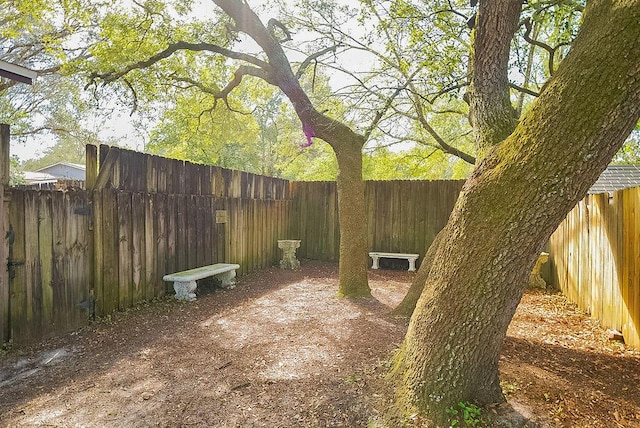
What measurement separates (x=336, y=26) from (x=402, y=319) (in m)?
4.09

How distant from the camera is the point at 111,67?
6281 millimetres

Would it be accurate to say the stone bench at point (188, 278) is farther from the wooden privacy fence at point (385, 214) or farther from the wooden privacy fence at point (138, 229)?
the wooden privacy fence at point (385, 214)

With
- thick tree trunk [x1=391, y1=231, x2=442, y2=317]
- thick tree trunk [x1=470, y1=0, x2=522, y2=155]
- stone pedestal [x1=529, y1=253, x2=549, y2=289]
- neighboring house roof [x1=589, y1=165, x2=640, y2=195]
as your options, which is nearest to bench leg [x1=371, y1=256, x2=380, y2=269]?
stone pedestal [x1=529, y1=253, x2=549, y2=289]

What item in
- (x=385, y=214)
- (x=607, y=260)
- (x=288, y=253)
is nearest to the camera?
(x=607, y=260)

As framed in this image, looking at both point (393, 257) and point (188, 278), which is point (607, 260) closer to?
point (393, 257)

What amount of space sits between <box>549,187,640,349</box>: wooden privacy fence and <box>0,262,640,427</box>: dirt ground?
0.88ft

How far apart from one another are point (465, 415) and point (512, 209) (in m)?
1.22

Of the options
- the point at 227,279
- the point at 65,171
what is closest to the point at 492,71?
the point at 227,279

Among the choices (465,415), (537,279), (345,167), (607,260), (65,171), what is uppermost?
(65,171)

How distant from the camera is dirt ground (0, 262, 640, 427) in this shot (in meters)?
2.50

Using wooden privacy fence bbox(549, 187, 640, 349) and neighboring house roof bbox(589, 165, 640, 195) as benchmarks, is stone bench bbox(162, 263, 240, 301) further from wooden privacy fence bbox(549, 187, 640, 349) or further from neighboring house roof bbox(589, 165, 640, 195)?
neighboring house roof bbox(589, 165, 640, 195)

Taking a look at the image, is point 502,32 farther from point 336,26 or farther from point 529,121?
point 336,26

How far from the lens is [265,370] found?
3.18m

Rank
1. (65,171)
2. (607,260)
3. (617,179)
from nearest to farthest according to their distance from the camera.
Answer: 1. (607,260)
2. (617,179)
3. (65,171)
